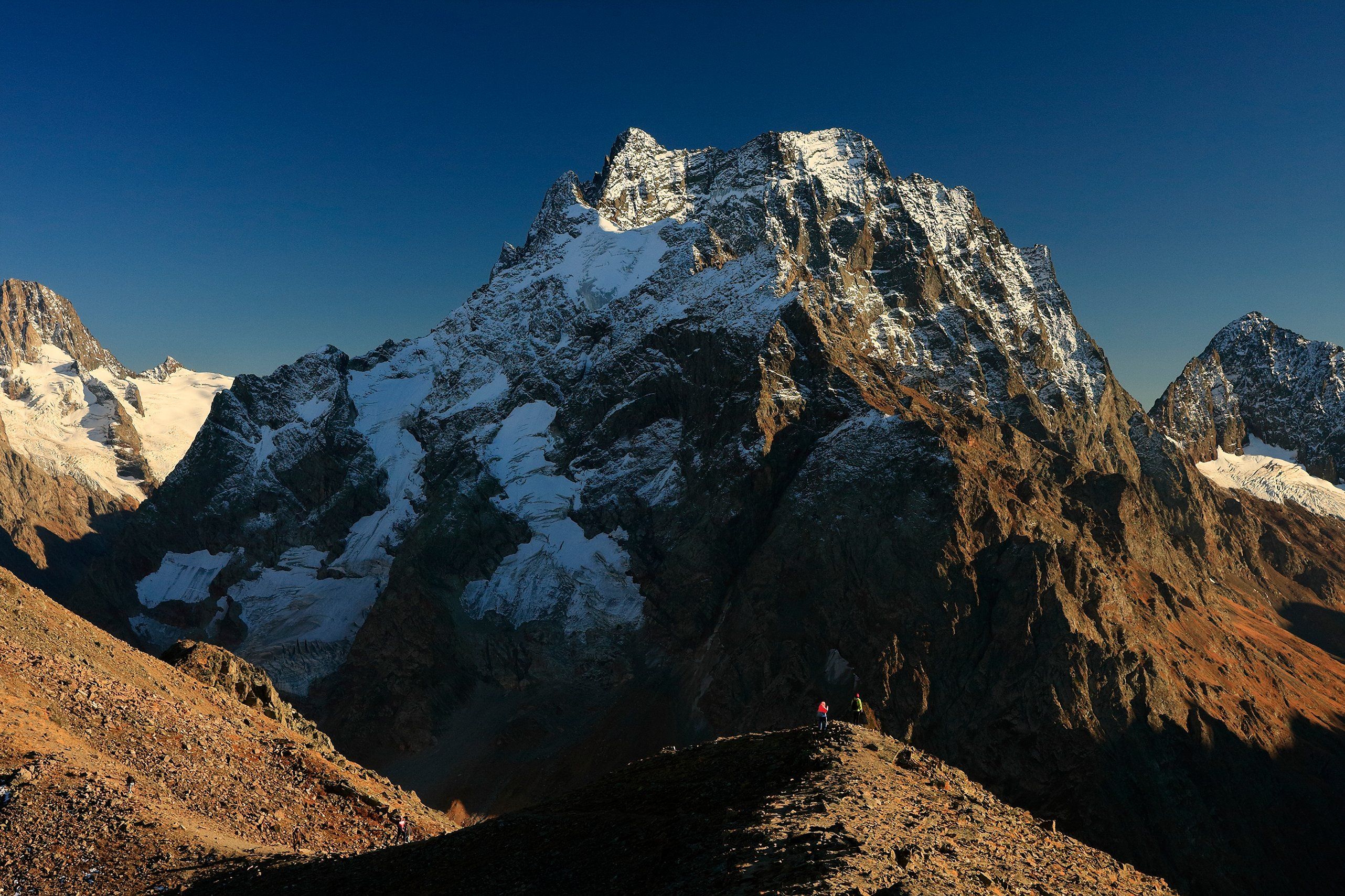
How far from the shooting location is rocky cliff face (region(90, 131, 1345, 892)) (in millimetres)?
105062

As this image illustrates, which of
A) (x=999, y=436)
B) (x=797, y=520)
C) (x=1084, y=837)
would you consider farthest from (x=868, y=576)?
(x=999, y=436)

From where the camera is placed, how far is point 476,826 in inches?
1223

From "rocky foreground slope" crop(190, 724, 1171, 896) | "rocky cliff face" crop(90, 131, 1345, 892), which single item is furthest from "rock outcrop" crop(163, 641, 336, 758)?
"rocky cliff face" crop(90, 131, 1345, 892)

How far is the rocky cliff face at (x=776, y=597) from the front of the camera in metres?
105

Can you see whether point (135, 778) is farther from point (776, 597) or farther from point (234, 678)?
point (776, 597)

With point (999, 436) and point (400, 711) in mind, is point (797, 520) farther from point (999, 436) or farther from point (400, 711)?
point (400, 711)

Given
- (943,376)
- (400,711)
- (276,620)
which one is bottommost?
(400,711)

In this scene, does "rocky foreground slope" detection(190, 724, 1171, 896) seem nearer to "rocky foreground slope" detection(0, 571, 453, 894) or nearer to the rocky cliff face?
"rocky foreground slope" detection(0, 571, 453, 894)

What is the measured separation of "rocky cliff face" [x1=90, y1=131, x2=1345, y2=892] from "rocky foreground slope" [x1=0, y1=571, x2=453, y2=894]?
73.5 m

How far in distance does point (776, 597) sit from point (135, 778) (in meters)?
97.3

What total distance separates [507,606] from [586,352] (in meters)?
64.1

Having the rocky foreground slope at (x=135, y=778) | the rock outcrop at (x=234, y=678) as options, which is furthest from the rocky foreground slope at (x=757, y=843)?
the rock outcrop at (x=234, y=678)

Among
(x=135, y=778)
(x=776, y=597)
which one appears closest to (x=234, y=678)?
(x=135, y=778)

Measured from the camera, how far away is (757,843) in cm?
2292
